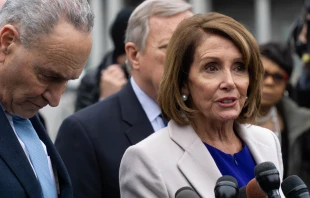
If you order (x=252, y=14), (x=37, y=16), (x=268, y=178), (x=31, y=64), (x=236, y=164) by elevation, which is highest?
(x=37, y=16)

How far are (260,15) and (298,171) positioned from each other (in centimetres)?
1272

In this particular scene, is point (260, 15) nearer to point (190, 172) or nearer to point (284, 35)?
point (284, 35)

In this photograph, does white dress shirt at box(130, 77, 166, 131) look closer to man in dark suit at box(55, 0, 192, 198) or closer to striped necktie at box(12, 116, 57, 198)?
man in dark suit at box(55, 0, 192, 198)

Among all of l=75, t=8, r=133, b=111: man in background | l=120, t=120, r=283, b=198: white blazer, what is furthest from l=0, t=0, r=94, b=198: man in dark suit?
l=75, t=8, r=133, b=111: man in background

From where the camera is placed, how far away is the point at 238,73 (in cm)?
375

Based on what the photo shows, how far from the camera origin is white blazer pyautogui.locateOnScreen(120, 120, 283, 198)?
11.6 feet

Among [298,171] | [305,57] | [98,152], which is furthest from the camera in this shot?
[305,57]

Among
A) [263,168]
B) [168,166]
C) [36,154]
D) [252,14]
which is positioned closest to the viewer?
[263,168]

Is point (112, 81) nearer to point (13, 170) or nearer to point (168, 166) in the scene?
point (168, 166)

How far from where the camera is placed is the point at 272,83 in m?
6.34

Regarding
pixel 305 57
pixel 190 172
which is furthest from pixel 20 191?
pixel 305 57

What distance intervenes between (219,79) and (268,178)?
3.50 feet

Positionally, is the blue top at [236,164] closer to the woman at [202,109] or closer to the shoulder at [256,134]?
the woman at [202,109]

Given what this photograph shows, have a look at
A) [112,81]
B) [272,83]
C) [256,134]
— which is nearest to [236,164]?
[256,134]
